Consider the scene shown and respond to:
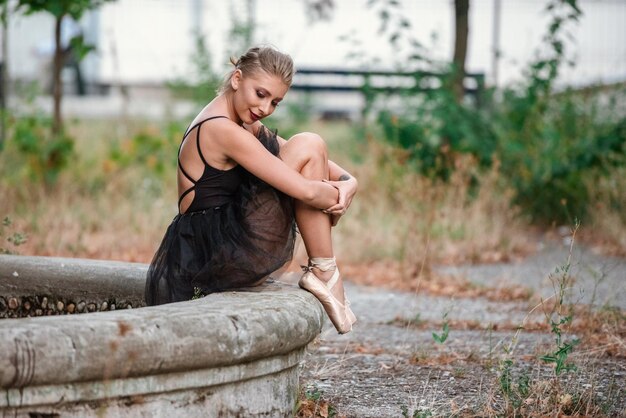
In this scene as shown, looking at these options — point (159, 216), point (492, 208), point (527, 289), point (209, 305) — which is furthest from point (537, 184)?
point (209, 305)

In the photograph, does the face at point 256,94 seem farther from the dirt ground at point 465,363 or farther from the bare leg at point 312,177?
the dirt ground at point 465,363

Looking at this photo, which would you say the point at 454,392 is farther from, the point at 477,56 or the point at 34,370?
the point at 477,56

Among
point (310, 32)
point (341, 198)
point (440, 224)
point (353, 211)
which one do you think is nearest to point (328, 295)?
point (341, 198)

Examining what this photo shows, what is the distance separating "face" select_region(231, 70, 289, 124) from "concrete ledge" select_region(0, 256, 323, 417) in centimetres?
76

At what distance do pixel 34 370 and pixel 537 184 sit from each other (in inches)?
260

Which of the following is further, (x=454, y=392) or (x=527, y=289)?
(x=527, y=289)

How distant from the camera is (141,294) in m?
3.69

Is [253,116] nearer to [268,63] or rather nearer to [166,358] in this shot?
[268,63]

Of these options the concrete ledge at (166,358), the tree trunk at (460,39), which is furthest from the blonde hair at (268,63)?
the tree trunk at (460,39)

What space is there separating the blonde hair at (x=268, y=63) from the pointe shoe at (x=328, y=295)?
716 millimetres

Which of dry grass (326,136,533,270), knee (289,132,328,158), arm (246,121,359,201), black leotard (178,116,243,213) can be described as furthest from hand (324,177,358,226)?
dry grass (326,136,533,270)

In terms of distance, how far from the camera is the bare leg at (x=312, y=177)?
11.4 ft

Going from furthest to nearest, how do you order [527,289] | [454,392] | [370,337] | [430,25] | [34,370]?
[430,25] < [527,289] < [370,337] < [454,392] < [34,370]

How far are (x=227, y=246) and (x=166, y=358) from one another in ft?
2.99
